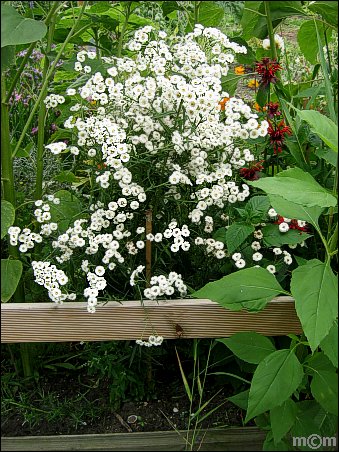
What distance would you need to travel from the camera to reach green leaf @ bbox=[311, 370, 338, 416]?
1399 mm

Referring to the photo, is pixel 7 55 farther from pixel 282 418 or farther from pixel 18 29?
pixel 282 418

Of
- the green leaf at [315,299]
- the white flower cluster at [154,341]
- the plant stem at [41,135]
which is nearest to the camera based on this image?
the green leaf at [315,299]

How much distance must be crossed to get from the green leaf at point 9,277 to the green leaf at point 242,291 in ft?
1.58

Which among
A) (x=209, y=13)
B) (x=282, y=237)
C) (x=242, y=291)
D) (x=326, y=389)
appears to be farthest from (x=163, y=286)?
(x=209, y=13)

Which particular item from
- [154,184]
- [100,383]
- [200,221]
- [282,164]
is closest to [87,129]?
[154,184]

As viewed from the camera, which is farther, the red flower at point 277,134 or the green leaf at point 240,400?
the red flower at point 277,134

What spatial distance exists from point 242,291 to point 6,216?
2.00 ft

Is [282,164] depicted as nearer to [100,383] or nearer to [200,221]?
[200,221]

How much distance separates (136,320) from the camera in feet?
5.35

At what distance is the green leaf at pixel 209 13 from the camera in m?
1.97

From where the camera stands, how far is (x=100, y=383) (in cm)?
191

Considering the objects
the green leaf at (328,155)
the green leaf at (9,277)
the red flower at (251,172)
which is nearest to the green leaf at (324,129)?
the green leaf at (328,155)

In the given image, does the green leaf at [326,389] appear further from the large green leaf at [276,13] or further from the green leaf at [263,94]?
the large green leaf at [276,13]

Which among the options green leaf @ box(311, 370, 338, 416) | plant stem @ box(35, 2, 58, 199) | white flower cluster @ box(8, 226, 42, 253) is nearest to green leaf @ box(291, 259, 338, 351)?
green leaf @ box(311, 370, 338, 416)
